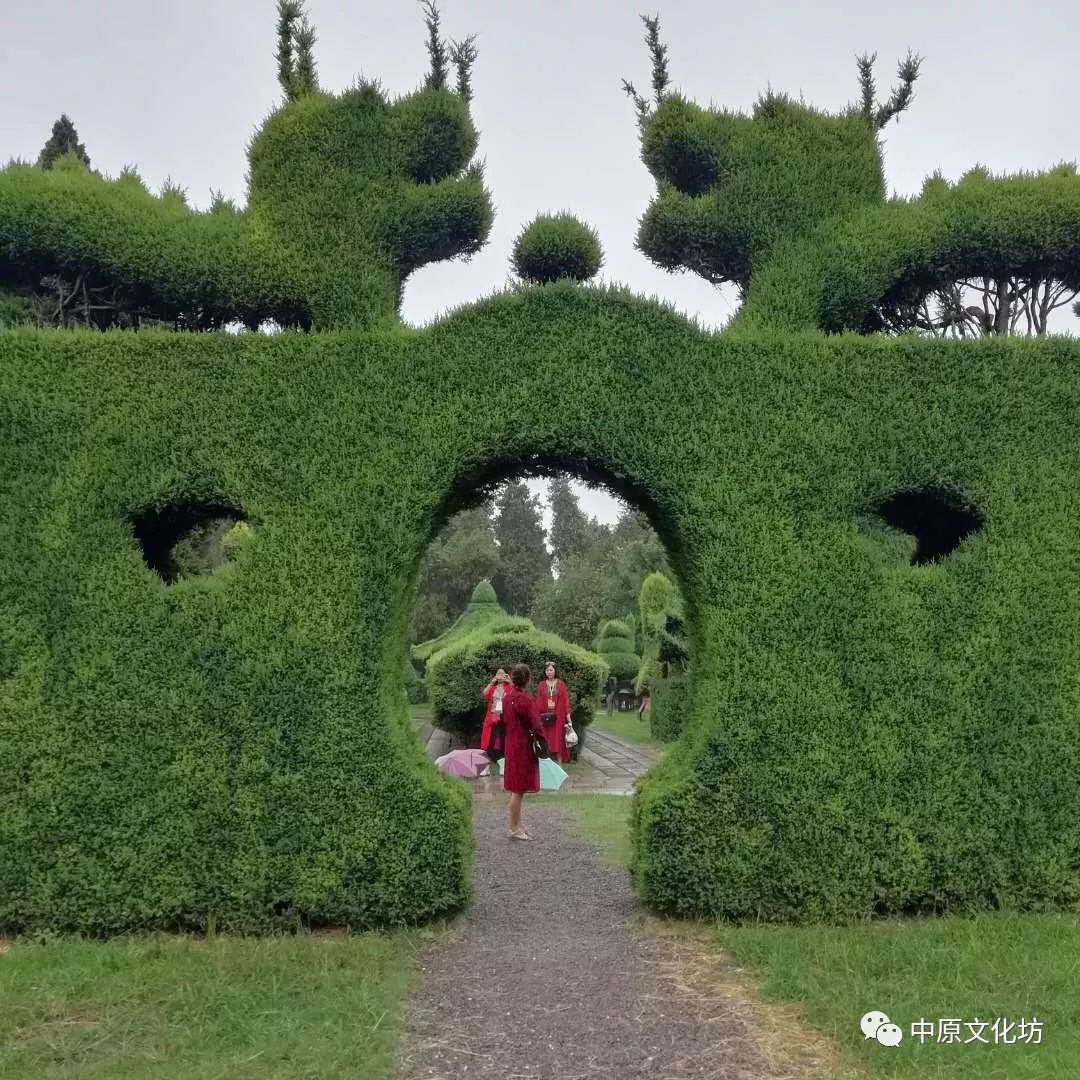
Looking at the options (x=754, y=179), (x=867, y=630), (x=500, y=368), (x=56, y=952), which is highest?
(x=754, y=179)

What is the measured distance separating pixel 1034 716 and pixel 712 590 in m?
2.32

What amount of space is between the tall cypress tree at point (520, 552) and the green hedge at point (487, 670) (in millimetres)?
29845

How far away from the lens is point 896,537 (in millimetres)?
8945

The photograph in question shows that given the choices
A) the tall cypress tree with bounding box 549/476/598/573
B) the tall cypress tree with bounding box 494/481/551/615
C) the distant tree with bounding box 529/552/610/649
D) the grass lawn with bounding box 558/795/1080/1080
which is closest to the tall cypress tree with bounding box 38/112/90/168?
the grass lawn with bounding box 558/795/1080/1080

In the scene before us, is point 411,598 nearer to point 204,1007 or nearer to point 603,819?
point 204,1007

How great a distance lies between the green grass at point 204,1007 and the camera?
3682mm

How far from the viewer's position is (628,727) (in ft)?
73.1

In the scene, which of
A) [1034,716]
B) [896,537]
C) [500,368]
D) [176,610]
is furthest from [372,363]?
[896,537]

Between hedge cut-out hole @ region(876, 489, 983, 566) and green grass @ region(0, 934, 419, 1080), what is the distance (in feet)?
15.1

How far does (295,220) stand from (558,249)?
201cm

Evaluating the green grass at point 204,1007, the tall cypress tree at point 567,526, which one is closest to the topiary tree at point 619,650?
the green grass at point 204,1007

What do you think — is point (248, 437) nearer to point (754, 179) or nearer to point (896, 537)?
point (754, 179)

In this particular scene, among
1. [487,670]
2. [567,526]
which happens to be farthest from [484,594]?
[567,526]

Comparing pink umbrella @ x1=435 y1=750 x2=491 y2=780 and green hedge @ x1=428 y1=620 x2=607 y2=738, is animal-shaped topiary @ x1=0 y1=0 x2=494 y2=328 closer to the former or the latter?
pink umbrella @ x1=435 y1=750 x2=491 y2=780
